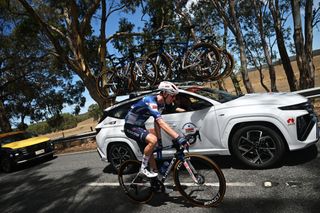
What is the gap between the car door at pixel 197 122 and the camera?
5543 mm

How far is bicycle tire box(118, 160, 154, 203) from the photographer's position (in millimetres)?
4816

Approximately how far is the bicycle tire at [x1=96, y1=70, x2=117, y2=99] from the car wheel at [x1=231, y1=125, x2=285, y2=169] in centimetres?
512

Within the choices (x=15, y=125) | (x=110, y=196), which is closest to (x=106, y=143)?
(x=110, y=196)

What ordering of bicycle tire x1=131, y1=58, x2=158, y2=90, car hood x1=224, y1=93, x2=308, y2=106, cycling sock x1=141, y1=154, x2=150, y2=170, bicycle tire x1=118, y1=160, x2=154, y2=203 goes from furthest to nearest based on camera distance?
1. bicycle tire x1=131, y1=58, x2=158, y2=90
2. car hood x1=224, y1=93, x2=308, y2=106
3. bicycle tire x1=118, y1=160, x2=154, y2=203
4. cycling sock x1=141, y1=154, x2=150, y2=170

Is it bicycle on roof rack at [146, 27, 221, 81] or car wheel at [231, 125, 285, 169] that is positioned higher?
bicycle on roof rack at [146, 27, 221, 81]

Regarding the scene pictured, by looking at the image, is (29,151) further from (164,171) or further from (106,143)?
(164,171)

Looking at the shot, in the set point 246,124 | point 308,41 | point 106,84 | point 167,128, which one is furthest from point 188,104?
point 308,41

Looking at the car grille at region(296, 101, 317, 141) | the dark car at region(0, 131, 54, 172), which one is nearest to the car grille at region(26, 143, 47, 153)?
the dark car at region(0, 131, 54, 172)

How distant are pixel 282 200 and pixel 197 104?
248cm

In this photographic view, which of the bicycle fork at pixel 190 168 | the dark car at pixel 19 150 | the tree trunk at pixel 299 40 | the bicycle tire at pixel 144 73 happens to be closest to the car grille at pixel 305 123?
the bicycle fork at pixel 190 168

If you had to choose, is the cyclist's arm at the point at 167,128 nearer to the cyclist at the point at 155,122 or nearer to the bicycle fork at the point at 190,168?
the cyclist at the point at 155,122

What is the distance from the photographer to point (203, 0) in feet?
76.3

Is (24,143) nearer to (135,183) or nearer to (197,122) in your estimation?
(135,183)

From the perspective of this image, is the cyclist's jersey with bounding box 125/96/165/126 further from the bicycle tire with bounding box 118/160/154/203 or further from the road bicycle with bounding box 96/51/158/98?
the road bicycle with bounding box 96/51/158/98
